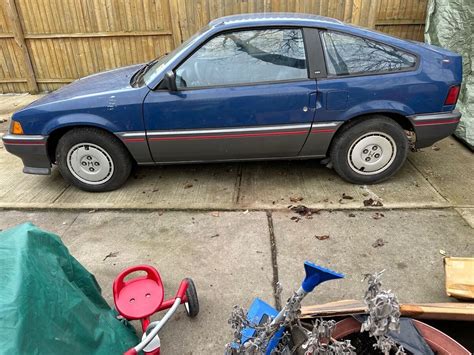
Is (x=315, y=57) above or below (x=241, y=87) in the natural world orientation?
above

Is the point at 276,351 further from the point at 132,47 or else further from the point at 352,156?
the point at 132,47

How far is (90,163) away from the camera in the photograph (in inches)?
158

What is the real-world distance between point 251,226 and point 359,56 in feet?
6.52

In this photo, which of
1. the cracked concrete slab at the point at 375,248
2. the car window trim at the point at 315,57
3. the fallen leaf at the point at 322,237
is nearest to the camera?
the cracked concrete slab at the point at 375,248

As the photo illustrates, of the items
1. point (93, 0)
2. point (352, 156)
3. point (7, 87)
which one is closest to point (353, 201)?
point (352, 156)

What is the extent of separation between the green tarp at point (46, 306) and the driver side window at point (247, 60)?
2150mm

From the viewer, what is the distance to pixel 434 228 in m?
3.37

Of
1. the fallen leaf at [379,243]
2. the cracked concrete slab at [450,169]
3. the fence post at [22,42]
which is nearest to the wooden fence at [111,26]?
the fence post at [22,42]

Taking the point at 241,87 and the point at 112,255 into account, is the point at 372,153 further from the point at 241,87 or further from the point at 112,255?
the point at 112,255

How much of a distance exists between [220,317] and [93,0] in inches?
257

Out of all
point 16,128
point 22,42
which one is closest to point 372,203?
point 16,128

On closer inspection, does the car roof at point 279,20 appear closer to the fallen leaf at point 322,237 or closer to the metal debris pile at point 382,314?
the fallen leaf at point 322,237

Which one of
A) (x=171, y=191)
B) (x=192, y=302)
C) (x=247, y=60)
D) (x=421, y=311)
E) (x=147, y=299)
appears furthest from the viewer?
(x=171, y=191)

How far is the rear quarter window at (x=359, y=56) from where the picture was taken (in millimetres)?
3611
